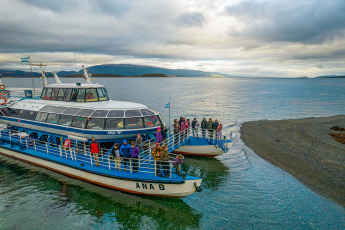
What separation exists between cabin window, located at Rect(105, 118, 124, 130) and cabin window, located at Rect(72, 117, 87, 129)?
164cm

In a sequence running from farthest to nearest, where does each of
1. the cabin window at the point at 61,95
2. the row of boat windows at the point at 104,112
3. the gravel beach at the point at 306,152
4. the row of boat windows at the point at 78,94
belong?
the cabin window at the point at 61,95 → the row of boat windows at the point at 78,94 → the gravel beach at the point at 306,152 → the row of boat windows at the point at 104,112

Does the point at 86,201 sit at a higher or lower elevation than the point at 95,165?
lower

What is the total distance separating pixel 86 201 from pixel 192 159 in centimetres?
877

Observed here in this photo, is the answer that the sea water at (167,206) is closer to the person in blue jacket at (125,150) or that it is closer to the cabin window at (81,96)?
the person in blue jacket at (125,150)

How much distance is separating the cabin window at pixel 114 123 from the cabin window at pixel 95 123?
319 millimetres

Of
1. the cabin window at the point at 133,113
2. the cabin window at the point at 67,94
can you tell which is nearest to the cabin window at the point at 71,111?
the cabin window at the point at 67,94

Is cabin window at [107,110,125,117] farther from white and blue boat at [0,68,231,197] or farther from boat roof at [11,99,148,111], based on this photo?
boat roof at [11,99,148,111]

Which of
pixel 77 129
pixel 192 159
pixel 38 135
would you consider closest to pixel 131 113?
pixel 77 129

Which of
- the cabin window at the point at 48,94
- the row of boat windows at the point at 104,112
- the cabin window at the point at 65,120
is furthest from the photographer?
the cabin window at the point at 48,94

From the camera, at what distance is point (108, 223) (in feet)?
31.8

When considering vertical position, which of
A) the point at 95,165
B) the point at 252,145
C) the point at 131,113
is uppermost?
the point at 131,113

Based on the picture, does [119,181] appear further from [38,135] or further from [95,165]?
[38,135]

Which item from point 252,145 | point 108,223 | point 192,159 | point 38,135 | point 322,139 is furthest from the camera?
point 322,139

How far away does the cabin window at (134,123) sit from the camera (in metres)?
12.7
